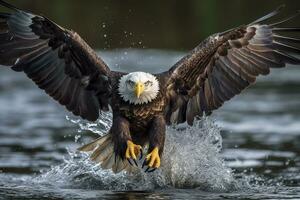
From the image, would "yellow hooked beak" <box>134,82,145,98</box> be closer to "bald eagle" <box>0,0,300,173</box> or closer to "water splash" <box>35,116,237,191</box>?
"bald eagle" <box>0,0,300,173</box>

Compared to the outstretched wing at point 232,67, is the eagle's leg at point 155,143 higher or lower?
lower

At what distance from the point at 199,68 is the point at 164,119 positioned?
2.00ft

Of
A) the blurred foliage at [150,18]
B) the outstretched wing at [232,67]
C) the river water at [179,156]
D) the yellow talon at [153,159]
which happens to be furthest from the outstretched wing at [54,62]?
the blurred foliage at [150,18]

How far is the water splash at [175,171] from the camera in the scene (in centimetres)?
991

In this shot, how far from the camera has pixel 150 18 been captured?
2211 centimetres

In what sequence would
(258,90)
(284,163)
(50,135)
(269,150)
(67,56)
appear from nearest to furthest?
(67,56) < (284,163) < (269,150) < (50,135) < (258,90)

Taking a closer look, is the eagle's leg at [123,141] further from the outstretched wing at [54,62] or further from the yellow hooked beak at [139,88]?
the outstretched wing at [54,62]

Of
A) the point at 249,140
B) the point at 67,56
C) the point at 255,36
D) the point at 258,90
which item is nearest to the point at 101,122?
the point at 67,56

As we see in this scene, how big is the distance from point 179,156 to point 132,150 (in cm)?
90

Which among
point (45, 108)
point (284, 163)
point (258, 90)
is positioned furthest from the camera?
point (258, 90)

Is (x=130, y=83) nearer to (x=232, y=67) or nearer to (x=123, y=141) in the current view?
(x=123, y=141)

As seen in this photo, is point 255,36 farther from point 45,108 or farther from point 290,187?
point 45,108

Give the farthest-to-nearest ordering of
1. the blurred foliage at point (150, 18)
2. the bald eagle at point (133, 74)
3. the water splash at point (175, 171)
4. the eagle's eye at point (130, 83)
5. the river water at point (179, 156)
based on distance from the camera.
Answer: the blurred foliage at point (150, 18)
the water splash at point (175, 171)
the bald eagle at point (133, 74)
the river water at point (179, 156)
the eagle's eye at point (130, 83)

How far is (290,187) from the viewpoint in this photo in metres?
9.94
